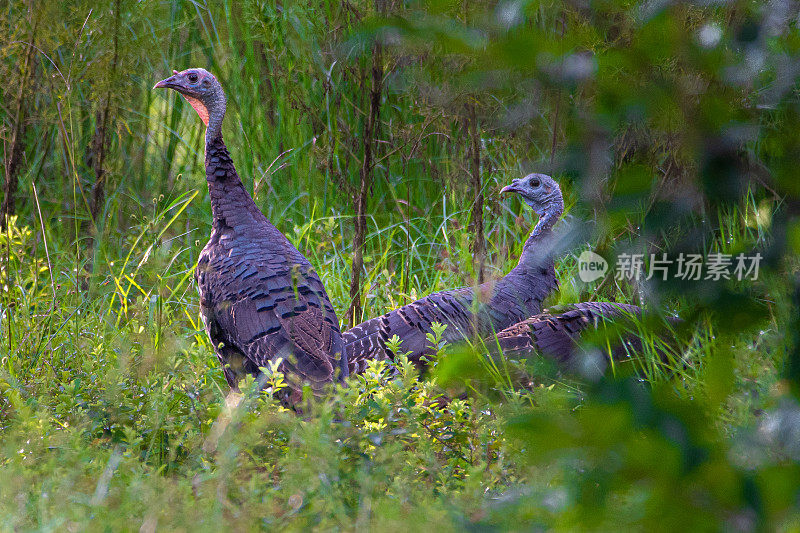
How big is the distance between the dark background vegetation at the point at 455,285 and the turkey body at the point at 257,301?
0.25 meters

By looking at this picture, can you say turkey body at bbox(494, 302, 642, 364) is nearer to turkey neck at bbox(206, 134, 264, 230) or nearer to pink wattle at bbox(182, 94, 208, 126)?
turkey neck at bbox(206, 134, 264, 230)

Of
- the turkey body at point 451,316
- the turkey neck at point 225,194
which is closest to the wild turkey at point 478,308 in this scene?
the turkey body at point 451,316

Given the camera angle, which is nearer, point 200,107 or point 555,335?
point 555,335

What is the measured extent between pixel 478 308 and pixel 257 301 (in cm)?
100

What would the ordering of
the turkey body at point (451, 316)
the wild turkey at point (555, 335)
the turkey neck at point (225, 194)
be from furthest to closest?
the turkey neck at point (225, 194)
the turkey body at point (451, 316)
the wild turkey at point (555, 335)

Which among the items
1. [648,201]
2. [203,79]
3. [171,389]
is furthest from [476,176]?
[648,201]

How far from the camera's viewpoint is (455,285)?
5.23 meters

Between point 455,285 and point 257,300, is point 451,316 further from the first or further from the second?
point 455,285

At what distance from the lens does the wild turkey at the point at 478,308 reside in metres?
4.00

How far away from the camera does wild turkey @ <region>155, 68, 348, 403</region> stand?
3561mm

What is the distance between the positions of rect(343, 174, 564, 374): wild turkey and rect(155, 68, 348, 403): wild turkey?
31 centimetres
